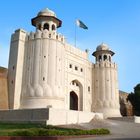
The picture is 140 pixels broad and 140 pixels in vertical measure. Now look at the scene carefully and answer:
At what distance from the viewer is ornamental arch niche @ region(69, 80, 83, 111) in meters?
30.9

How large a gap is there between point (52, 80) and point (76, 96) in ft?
21.7

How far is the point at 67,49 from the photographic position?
3053cm

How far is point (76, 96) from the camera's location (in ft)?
104

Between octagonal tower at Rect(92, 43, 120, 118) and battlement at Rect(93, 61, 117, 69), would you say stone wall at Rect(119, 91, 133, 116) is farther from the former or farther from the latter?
battlement at Rect(93, 61, 117, 69)

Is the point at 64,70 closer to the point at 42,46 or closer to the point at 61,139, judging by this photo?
the point at 42,46

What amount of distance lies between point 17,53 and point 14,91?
3.87 meters

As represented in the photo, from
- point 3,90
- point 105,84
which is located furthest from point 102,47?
point 3,90

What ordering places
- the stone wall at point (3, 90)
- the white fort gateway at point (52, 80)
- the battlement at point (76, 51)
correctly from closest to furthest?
the white fort gateway at point (52, 80), the stone wall at point (3, 90), the battlement at point (76, 51)

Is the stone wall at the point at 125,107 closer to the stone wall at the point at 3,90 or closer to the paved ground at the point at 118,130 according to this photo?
the paved ground at the point at 118,130

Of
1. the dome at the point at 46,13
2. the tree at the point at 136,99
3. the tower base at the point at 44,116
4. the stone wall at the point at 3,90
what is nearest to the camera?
the tower base at the point at 44,116

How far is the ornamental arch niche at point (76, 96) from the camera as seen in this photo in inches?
1217

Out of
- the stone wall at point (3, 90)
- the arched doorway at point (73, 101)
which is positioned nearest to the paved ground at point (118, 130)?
the arched doorway at point (73, 101)

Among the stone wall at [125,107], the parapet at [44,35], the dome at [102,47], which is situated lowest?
the stone wall at [125,107]

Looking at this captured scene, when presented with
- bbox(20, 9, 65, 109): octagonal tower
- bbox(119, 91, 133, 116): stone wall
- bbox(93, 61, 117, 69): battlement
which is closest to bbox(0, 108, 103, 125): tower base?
bbox(20, 9, 65, 109): octagonal tower
